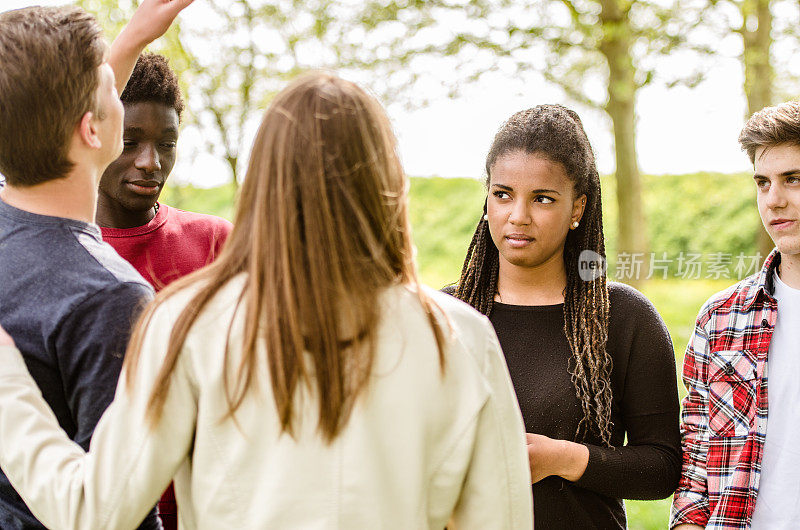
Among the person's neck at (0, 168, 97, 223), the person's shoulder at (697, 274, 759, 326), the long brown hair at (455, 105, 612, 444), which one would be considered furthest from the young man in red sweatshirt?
the person's shoulder at (697, 274, 759, 326)

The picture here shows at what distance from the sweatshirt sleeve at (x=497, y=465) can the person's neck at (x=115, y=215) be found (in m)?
1.38

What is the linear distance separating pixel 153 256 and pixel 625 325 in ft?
4.57

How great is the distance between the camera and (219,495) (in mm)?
1380

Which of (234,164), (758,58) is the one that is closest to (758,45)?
(758,58)

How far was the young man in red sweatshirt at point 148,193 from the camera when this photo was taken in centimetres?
240

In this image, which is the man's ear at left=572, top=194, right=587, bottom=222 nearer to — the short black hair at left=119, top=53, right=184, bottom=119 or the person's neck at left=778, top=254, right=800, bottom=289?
the person's neck at left=778, top=254, right=800, bottom=289

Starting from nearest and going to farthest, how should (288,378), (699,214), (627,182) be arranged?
(288,378), (627,182), (699,214)

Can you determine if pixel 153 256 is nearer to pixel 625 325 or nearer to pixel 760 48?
pixel 625 325

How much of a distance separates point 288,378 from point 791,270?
1.67 m

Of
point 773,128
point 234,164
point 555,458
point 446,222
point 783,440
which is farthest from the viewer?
point 446,222

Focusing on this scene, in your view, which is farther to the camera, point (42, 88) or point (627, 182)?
point (627, 182)

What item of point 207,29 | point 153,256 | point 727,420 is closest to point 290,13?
point 207,29

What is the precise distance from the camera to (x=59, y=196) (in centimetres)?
165

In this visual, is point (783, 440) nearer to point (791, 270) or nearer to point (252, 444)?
point (791, 270)
